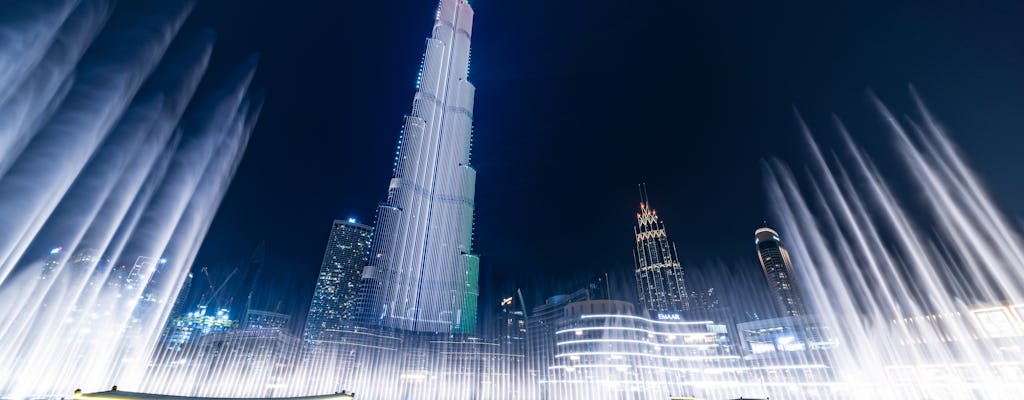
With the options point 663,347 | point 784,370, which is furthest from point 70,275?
point 784,370

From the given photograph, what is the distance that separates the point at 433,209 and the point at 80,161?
229ft

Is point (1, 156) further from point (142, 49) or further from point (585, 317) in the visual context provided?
point (585, 317)

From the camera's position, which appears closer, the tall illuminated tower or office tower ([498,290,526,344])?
the tall illuminated tower

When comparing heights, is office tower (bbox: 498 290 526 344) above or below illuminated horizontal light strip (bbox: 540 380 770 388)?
above

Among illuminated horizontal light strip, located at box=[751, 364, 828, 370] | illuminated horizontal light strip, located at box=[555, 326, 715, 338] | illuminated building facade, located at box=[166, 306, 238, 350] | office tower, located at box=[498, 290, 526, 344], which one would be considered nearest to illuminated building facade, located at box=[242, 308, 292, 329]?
illuminated building facade, located at box=[166, 306, 238, 350]

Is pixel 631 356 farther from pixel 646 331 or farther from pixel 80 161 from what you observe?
pixel 80 161

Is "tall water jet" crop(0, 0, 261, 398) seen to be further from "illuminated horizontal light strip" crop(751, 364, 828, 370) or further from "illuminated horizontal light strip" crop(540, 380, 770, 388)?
"illuminated horizontal light strip" crop(751, 364, 828, 370)

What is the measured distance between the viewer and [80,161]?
17.5 metres

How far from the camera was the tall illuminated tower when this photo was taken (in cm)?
8250

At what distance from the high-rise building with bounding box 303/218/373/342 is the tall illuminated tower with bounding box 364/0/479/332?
9602 centimetres

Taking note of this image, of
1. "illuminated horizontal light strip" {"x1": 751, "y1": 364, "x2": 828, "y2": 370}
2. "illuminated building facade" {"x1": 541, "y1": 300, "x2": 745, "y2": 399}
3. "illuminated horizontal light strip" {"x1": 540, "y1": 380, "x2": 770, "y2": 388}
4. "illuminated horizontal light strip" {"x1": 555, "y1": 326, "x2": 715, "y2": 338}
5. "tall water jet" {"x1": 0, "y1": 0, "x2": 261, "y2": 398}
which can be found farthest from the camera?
"illuminated horizontal light strip" {"x1": 555, "y1": 326, "x2": 715, "y2": 338}

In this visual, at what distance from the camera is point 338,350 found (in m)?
92.9

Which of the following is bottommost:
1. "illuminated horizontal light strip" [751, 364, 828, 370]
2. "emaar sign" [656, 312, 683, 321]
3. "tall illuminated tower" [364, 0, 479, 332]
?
"illuminated horizontal light strip" [751, 364, 828, 370]

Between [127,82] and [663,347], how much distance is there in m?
98.7
